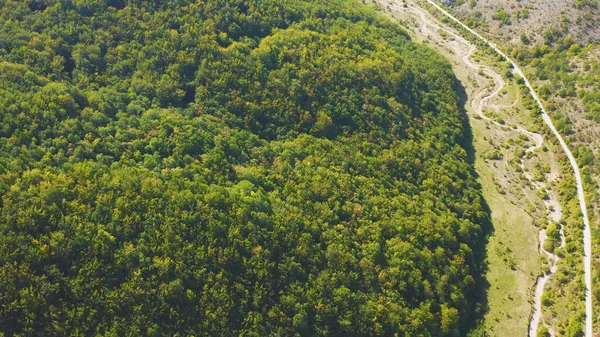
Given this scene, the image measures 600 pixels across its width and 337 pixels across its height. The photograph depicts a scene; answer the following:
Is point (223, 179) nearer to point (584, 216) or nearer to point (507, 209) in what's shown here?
point (507, 209)

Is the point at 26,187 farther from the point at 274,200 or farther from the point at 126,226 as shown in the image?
the point at 274,200

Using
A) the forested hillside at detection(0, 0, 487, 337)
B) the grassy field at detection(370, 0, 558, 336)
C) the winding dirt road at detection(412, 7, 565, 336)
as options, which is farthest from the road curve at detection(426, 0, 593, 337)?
the forested hillside at detection(0, 0, 487, 337)

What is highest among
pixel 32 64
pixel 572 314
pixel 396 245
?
pixel 572 314

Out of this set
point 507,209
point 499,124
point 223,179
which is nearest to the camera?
point 223,179

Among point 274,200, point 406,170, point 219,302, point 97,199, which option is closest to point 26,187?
point 97,199

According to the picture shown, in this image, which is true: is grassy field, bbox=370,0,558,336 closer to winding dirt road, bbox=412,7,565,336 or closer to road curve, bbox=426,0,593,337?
winding dirt road, bbox=412,7,565,336

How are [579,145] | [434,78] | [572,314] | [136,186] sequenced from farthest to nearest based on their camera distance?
[434,78], [579,145], [572,314], [136,186]

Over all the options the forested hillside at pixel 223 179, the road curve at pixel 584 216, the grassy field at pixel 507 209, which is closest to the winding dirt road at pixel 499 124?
the grassy field at pixel 507 209

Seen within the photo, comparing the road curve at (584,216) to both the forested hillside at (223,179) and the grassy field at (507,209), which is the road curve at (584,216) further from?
the forested hillside at (223,179)

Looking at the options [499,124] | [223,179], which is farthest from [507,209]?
[223,179]
